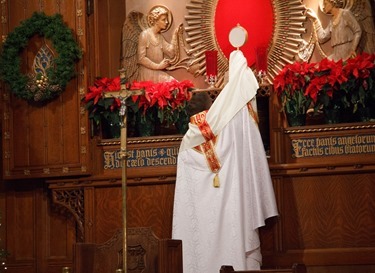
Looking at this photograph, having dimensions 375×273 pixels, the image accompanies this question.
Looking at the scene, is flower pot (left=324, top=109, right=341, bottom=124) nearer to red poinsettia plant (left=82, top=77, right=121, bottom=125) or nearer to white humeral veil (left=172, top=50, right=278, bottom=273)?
white humeral veil (left=172, top=50, right=278, bottom=273)

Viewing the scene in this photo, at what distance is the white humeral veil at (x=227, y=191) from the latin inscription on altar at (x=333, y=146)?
0.42m

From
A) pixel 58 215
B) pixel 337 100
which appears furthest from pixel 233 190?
pixel 58 215

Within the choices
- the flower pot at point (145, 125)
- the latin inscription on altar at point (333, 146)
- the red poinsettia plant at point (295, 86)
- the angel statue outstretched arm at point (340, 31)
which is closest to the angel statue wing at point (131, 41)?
the flower pot at point (145, 125)

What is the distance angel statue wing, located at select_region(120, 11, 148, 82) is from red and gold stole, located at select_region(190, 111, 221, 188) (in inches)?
50.6

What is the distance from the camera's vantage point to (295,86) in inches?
342

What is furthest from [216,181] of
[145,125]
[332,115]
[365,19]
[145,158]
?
[365,19]

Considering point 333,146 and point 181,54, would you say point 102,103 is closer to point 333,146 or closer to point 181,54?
point 181,54

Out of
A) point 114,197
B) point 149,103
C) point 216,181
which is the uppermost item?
point 149,103

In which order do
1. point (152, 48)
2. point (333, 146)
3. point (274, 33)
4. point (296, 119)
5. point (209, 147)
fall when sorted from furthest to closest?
point (152, 48) < point (274, 33) < point (296, 119) < point (333, 146) < point (209, 147)

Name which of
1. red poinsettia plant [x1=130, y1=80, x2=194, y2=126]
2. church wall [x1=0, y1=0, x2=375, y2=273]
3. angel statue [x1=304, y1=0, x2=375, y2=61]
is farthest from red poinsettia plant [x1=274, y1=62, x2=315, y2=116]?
red poinsettia plant [x1=130, y1=80, x2=194, y2=126]

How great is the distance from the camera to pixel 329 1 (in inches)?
365

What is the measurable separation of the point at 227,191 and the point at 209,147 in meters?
0.40

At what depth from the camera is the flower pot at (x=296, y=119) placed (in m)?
8.80

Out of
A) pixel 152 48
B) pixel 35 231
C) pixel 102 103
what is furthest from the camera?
pixel 152 48
